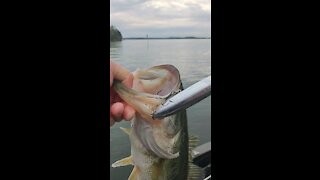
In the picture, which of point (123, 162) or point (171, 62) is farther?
point (171, 62)

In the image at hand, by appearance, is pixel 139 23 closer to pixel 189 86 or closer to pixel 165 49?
pixel 165 49

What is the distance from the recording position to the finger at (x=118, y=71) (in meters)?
2.82

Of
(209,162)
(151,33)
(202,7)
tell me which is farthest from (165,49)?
(209,162)

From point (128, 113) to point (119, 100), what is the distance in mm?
85

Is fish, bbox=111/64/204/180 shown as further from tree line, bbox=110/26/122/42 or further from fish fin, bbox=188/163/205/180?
tree line, bbox=110/26/122/42

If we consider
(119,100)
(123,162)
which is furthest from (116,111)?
(123,162)

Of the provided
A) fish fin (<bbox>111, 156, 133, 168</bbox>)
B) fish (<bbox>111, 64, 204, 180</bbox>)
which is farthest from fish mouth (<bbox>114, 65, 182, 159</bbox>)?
fish fin (<bbox>111, 156, 133, 168</bbox>)

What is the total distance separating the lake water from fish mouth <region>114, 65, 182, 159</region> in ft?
0.15

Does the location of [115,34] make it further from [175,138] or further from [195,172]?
[195,172]

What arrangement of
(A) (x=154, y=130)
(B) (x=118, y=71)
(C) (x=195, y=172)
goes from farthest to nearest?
1. (C) (x=195, y=172)
2. (A) (x=154, y=130)
3. (B) (x=118, y=71)

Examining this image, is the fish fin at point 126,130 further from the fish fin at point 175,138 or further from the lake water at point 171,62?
the fish fin at point 175,138

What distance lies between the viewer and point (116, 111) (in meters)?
2.83

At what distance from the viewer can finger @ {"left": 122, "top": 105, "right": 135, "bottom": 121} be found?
286 centimetres

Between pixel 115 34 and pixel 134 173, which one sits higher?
pixel 115 34
